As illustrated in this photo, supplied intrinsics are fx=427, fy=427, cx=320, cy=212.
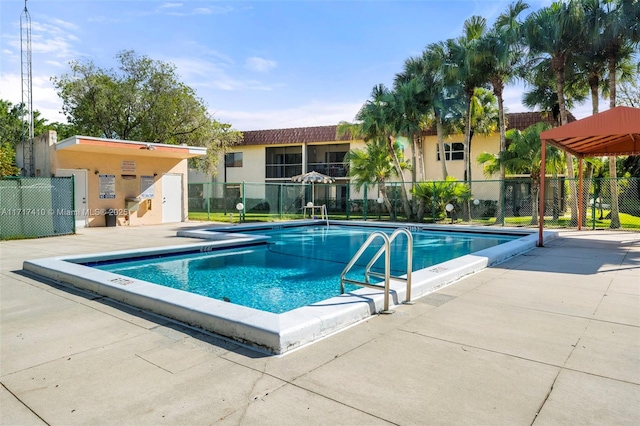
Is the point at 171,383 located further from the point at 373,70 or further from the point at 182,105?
the point at 182,105

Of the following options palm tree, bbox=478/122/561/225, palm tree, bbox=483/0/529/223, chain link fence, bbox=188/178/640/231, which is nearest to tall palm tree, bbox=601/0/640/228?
chain link fence, bbox=188/178/640/231

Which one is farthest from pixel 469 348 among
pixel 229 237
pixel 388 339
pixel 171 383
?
pixel 229 237

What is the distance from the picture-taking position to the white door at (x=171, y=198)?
1994 cm

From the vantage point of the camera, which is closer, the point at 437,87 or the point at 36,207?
the point at 36,207

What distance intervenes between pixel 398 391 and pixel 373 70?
23077mm

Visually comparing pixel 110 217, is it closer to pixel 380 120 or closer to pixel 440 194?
pixel 380 120

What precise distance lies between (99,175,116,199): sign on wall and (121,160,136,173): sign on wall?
1.94 ft

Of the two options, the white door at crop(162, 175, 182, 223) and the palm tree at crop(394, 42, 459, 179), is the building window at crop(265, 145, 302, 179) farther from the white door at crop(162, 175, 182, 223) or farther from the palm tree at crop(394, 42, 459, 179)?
the white door at crop(162, 175, 182, 223)

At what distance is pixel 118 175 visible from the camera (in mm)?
18188

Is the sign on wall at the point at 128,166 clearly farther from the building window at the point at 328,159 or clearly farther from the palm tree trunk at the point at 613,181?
the palm tree trunk at the point at 613,181

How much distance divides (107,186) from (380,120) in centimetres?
1332

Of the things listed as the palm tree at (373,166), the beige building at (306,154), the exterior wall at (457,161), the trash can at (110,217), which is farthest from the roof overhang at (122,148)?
the exterior wall at (457,161)

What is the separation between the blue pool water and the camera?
7160 mm

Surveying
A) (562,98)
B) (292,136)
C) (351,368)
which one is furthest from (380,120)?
(351,368)
